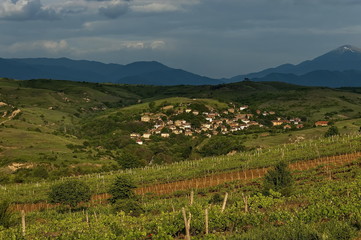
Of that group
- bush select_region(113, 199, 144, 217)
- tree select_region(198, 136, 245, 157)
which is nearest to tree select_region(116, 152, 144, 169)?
tree select_region(198, 136, 245, 157)

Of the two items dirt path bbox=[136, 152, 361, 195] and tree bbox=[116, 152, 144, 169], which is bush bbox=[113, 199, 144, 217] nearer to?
dirt path bbox=[136, 152, 361, 195]

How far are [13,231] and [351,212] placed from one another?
20263 millimetres

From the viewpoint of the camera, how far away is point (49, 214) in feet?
157

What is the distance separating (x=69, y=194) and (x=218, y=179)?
2293 centimetres

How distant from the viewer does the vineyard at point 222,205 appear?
23245mm

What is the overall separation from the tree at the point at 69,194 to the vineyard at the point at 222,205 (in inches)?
57.5

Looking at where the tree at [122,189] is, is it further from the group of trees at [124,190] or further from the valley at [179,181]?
the valley at [179,181]

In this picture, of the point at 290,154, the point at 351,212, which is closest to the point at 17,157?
the point at 290,154

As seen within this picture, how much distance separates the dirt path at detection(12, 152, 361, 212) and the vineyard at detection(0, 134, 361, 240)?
144mm

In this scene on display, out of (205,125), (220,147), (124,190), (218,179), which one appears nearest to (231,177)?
(218,179)

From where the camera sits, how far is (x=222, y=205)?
35.2 meters

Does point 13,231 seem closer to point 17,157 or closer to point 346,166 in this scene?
point 346,166

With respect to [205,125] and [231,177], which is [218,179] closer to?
[231,177]

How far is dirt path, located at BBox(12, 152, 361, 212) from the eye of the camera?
59562 mm
